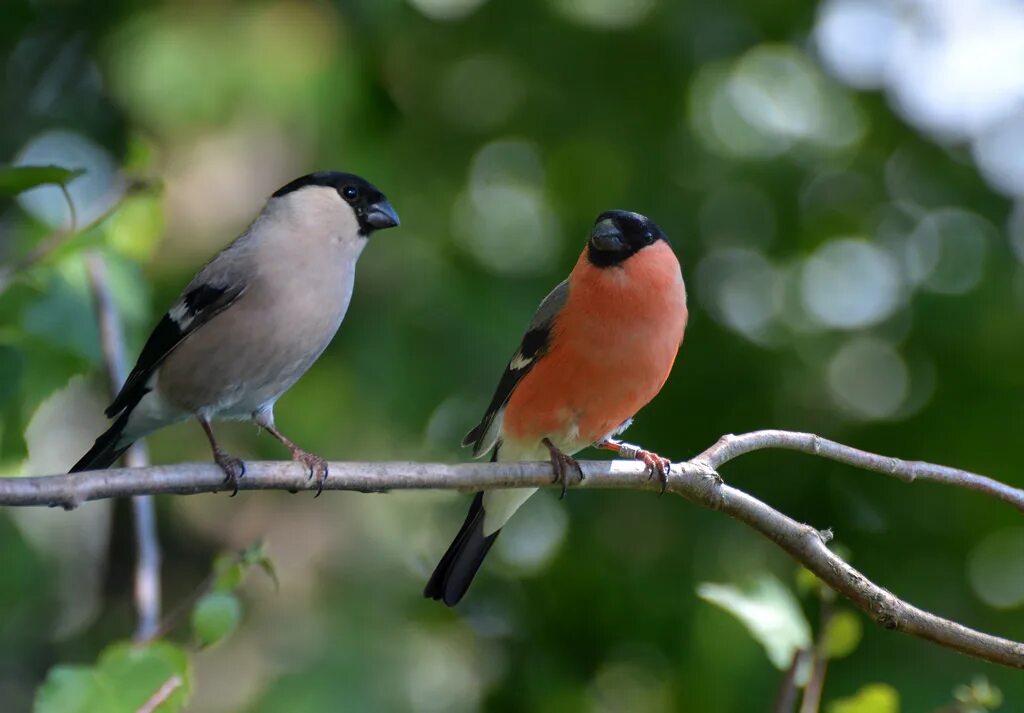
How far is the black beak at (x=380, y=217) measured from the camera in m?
3.79

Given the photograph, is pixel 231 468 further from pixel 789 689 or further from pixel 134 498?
pixel 789 689

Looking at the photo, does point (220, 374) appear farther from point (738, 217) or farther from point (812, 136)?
point (812, 136)

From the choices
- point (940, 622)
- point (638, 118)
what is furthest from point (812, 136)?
point (940, 622)

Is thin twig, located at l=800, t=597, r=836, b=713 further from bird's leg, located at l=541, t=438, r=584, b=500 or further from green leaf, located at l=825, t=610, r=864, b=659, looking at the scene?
bird's leg, located at l=541, t=438, r=584, b=500

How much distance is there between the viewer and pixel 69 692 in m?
2.59

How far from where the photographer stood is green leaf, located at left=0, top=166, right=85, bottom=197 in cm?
277

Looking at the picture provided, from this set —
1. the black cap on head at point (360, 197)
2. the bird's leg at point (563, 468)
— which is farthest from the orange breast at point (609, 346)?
the black cap on head at point (360, 197)

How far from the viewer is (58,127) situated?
6.89 metres

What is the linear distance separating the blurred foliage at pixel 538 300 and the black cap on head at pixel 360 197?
4.08 feet

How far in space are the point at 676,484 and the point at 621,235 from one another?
93 centimetres

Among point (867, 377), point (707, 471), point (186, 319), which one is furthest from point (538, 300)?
point (707, 471)

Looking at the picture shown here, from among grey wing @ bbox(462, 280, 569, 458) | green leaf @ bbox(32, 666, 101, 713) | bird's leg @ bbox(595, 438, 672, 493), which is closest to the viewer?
green leaf @ bbox(32, 666, 101, 713)

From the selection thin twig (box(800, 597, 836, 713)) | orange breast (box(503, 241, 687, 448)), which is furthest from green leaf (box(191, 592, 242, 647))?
thin twig (box(800, 597, 836, 713))

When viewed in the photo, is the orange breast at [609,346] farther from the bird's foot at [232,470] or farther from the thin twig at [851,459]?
the bird's foot at [232,470]
